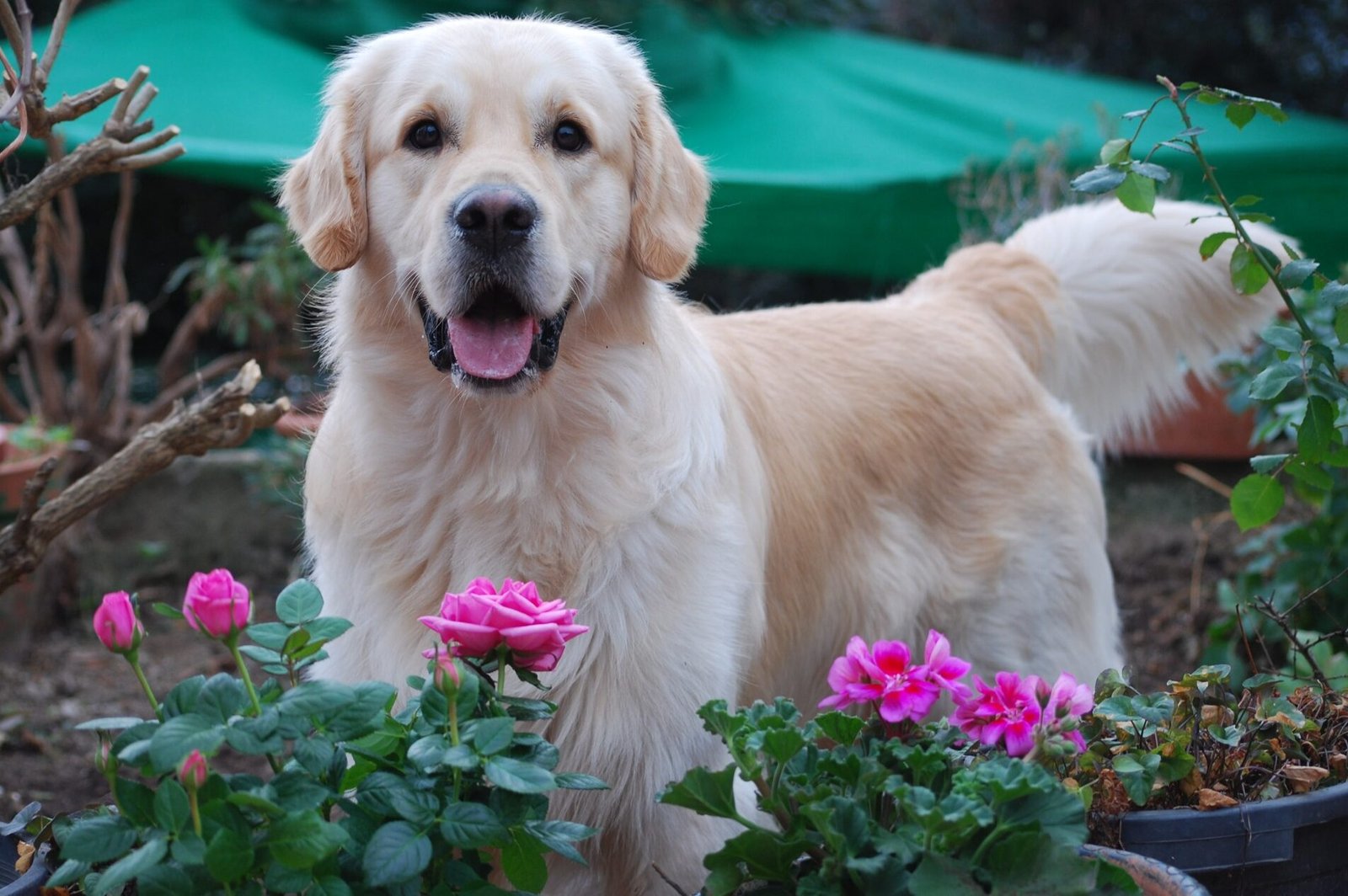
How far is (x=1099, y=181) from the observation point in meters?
2.09

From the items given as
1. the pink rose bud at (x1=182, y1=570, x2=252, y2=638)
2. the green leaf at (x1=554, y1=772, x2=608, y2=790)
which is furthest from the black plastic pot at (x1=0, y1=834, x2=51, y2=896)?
the green leaf at (x1=554, y1=772, x2=608, y2=790)

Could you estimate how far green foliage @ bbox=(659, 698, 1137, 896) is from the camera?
1.44 meters

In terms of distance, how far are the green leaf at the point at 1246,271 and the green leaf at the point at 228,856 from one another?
5.80 ft

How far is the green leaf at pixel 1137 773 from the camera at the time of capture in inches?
67.7

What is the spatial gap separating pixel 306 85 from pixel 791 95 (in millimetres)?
2371

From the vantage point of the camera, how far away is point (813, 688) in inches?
123

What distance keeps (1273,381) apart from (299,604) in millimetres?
1486

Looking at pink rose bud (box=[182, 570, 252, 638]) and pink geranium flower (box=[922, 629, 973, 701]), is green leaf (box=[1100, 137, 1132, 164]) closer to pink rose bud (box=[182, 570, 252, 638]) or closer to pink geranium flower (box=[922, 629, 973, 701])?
pink geranium flower (box=[922, 629, 973, 701])

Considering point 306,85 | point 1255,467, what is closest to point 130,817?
point 1255,467

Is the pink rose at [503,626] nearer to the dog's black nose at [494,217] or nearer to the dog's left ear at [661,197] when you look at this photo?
the dog's black nose at [494,217]

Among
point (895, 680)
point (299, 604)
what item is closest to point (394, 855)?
point (299, 604)

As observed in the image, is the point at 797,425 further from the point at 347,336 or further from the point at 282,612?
the point at 282,612

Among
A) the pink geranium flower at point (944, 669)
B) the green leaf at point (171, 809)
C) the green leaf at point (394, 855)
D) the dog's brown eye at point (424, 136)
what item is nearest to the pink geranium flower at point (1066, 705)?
the pink geranium flower at point (944, 669)

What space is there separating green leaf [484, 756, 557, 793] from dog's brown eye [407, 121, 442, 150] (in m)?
1.30
